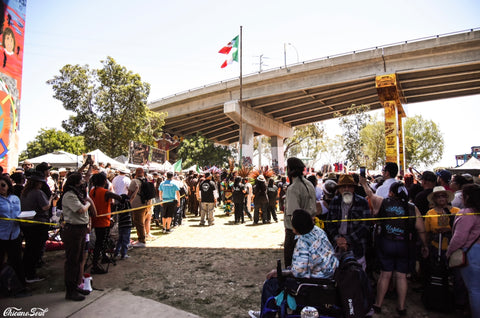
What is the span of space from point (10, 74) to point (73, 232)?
1041 centimetres

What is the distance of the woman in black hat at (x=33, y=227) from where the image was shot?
5355 mm

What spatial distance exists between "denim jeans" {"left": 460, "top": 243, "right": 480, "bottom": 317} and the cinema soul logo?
536 centimetres

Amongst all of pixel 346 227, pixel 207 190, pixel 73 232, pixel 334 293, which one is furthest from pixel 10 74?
pixel 334 293

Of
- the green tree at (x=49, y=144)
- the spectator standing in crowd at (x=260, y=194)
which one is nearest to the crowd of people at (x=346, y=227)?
the spectator standing in crowd at (x=260, y=194)

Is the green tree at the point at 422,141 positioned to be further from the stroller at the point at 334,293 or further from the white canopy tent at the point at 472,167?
the stroller at the point at 334,293

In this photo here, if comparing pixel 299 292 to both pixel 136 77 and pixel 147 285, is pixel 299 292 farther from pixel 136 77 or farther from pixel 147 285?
pixel 136 77

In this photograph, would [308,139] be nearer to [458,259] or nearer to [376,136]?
[376,136]

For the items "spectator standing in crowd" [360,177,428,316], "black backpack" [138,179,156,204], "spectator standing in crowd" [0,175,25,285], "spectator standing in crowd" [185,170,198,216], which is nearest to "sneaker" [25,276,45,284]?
"spectator standing in crowd" [0,175,25,285]

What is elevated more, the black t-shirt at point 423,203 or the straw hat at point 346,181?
the straw hat at point 346,181

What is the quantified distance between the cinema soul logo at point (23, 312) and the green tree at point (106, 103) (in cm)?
1840

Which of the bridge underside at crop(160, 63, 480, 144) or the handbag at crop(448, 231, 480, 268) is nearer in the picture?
the handbag at crop(448, 231, 480, 268)

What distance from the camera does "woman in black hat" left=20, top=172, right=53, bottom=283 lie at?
5.36 m

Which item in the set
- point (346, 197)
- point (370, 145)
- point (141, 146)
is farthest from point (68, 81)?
point (370, 145)

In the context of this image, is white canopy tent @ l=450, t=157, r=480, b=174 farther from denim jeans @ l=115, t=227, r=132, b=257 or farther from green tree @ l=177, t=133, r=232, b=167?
green tree @ l=177, t=133, r=232, b=167
